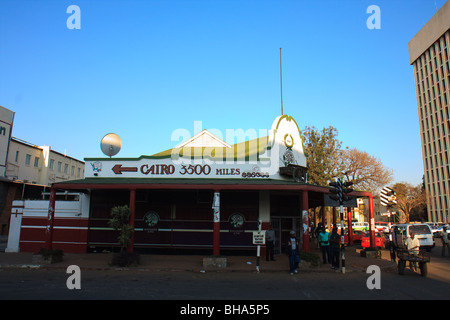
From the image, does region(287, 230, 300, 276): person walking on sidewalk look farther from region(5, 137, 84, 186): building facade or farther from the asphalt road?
region(5, 137, 84, 186): building facade

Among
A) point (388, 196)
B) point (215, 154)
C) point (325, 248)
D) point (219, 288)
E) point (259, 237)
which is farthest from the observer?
point (388, 196)

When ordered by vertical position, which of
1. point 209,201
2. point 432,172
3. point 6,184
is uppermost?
point 432,172

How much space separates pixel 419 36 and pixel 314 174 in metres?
54.2

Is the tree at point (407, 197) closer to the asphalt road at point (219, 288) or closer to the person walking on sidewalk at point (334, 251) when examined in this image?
the asphalt road at point (219, 288)

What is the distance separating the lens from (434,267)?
1503cm

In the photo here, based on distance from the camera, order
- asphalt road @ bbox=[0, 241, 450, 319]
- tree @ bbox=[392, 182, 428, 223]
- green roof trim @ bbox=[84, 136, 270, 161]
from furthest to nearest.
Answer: tree @ bbox=[392, 182, 428, 223] → green roof trim @ bbox=[84, 136, 270, 161] → asphalt road @ bbox=[0, 241, 450, 319]

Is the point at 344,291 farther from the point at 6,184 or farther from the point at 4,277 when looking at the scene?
the point at 6,184

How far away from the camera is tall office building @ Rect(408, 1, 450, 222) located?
6122cm

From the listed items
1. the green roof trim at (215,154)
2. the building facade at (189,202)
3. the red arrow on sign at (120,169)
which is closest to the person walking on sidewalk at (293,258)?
the building facade at (189,202)

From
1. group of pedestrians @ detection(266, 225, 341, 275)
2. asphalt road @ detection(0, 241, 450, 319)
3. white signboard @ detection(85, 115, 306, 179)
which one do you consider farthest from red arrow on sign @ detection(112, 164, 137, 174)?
group of pedestrians @ detection(266, 225, 341, 275)

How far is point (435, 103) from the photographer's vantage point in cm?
6456

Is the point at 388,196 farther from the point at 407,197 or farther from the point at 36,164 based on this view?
the point at 407,197

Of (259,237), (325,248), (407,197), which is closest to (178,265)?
(259,237)
